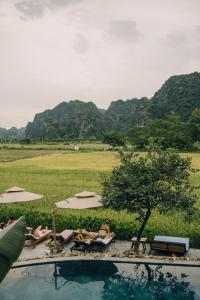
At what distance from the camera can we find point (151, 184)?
17422 mm

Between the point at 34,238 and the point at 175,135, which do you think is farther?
the point at 175,135

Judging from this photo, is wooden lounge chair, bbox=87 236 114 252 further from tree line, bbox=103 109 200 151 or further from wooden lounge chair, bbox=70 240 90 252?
tree line, bbox=103 109 200 151

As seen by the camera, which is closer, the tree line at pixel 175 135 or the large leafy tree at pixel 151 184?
the large leafy tree at pixel 151 184

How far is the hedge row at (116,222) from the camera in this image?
65.9 ft

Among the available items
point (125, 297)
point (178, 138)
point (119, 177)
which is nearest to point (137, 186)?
point (119, 177)

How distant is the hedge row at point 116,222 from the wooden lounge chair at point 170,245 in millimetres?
1439

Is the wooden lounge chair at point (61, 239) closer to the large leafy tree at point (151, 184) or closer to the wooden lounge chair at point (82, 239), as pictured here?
the wooden lounge chair at point (82, 239)

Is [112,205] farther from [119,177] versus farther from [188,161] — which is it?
[188,161]

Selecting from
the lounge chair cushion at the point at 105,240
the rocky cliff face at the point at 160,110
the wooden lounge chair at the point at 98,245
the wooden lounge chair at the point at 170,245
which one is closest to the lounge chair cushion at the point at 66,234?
the wooden lounge chair at the point at 98,245

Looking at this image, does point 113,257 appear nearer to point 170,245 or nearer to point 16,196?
point 170,245

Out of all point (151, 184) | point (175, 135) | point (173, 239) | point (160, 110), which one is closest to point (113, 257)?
point (173, 239)

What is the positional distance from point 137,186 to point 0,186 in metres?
22.3

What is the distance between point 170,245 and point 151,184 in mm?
2865

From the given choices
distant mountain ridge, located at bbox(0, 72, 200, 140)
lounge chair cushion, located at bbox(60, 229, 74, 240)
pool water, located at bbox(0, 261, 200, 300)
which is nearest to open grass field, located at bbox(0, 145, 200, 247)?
lounge chair cushion, located at bbox(60, 229, 74, 240)
